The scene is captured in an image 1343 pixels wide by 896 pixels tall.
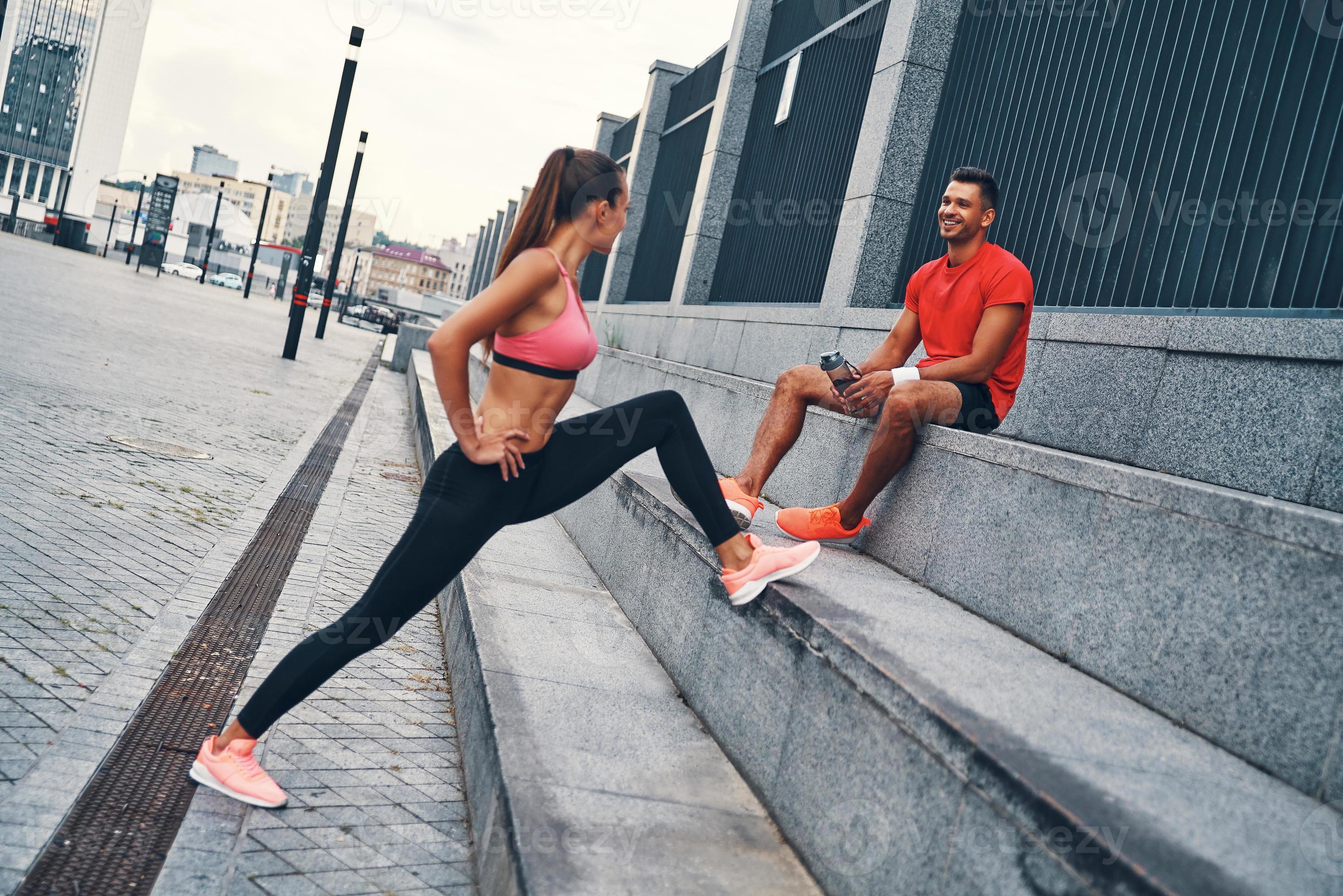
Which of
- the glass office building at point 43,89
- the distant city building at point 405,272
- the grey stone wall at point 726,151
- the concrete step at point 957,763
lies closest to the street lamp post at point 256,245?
the grey stone wall at point 726,151

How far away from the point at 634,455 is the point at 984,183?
91.5 inches

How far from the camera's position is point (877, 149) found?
7.60 meters

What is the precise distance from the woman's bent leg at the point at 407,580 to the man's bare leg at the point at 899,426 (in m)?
1.78

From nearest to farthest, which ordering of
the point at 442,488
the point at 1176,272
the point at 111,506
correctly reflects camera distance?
the point at 442,488 → the point at 1176,272 → the point at 111,506

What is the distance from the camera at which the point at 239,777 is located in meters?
3.17

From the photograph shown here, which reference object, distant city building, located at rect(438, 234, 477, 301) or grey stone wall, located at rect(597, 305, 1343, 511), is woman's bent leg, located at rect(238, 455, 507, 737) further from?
distant city building, located at rect(438, 234, 477, 301)

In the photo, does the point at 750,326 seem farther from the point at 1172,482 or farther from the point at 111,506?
the point at 1172,482

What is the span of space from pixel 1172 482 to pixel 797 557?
1.19 meters

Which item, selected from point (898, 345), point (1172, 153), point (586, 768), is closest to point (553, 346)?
point (586, 768)

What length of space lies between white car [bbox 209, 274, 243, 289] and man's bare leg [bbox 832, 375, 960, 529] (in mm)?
71746

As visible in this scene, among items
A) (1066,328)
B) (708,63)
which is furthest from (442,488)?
(708,63)

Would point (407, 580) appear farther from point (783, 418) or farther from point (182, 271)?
point (182, 271)

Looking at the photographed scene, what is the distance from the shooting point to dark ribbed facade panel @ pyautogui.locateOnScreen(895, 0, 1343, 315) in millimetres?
4297

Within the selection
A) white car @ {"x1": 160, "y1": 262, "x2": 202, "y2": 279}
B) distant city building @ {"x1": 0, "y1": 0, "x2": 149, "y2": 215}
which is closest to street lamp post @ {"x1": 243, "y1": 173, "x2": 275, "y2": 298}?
white car @ {"x1": 160, "y1": 262, "x2": 202, "y2": 279}
